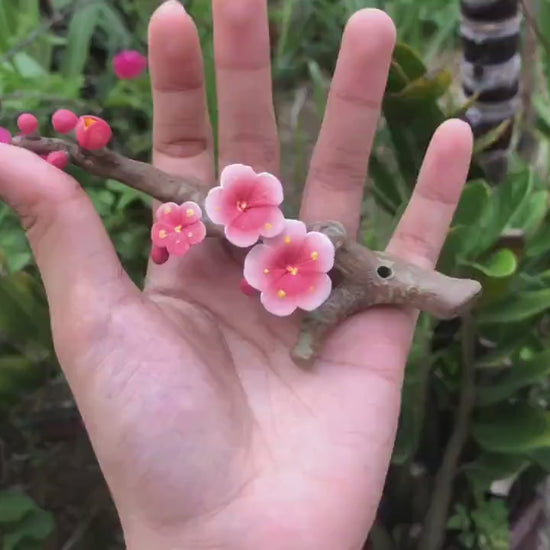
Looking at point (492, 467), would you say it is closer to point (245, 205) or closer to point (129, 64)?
point (245, 205)

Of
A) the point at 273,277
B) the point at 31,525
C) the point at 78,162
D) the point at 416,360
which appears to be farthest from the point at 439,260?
the point at 31,525

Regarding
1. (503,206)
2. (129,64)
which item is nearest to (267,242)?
(503,206)

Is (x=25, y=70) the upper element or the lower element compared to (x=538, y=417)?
upper

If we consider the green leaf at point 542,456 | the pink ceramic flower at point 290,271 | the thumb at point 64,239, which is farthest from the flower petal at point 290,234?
the green leaf at point 542,456

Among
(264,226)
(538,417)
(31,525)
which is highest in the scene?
(264,226)

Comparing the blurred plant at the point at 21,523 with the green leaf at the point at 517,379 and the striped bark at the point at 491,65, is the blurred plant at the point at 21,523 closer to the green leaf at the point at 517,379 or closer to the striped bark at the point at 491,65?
the green leaf at the point at 517,379

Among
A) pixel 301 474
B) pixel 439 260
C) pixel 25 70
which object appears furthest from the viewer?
pixel 25 70

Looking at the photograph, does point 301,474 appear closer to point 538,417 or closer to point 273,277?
point 273,277

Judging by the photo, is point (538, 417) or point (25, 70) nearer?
point (538, 417)
